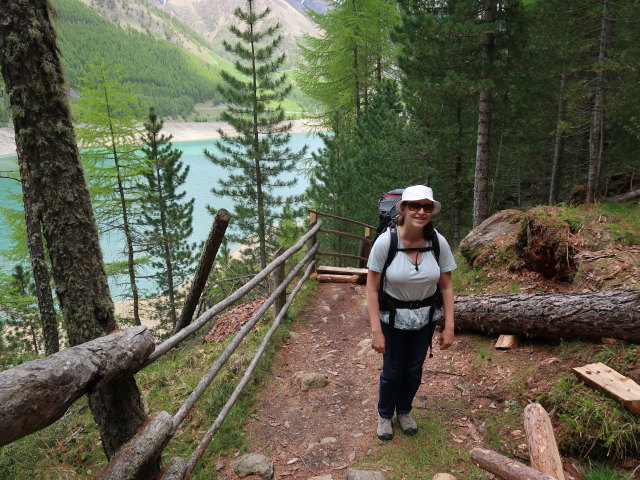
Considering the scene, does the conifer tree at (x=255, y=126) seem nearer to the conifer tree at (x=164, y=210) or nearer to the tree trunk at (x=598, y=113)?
the conifer tree at (x=164, y=210)

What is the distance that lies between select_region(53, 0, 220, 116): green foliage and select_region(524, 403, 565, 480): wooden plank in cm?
13647

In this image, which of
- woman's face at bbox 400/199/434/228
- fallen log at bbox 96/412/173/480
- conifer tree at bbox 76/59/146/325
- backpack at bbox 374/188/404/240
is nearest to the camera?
fallen log at bbox 96/412/173/480

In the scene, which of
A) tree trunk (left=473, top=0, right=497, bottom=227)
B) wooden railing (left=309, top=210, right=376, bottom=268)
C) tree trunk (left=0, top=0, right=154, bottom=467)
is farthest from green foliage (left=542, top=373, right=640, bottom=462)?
tree trunk (left=473, top=0, right=497, bottom=227)

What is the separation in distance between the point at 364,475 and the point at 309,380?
156 centimetres

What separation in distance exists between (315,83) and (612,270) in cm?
1880

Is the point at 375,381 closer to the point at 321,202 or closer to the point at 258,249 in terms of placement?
the point at 321,202

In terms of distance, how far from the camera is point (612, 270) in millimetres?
4293

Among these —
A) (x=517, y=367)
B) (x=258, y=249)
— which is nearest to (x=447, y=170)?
(x=517, y=367)

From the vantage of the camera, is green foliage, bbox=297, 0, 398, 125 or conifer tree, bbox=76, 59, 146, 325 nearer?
conifer tree, bbox=76, 59, 146, 325

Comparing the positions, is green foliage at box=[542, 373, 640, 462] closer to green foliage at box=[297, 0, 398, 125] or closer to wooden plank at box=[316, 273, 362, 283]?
wooden plank at box=[316, 273, 362, 283]

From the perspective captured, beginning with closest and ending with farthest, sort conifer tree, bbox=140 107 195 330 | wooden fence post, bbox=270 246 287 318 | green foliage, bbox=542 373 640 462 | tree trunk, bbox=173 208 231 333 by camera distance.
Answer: green foliage, bbox=542 373 640 462, tree trunk, bbox=173 208 231 333, wooden fence post, bbox=270 246 287 318, conifer tree, bbox=140 107 195 330

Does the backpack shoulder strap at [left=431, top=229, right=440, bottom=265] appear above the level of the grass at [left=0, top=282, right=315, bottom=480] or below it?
above

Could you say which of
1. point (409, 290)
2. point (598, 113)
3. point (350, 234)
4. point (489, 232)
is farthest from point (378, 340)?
point (598, 113)

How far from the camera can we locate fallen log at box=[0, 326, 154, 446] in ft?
5.00
